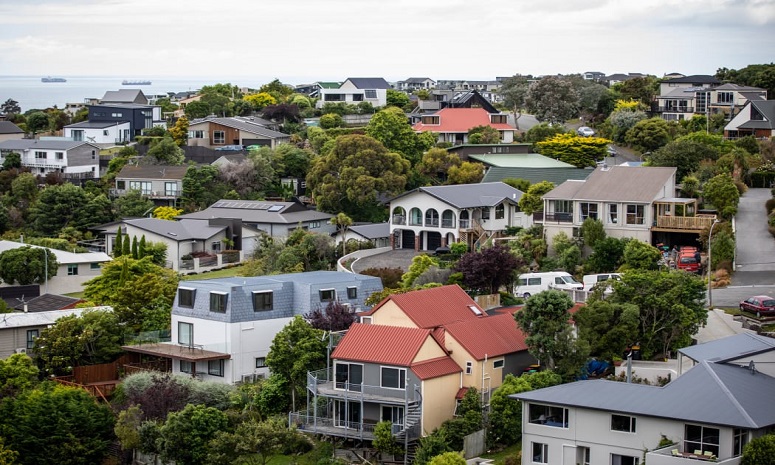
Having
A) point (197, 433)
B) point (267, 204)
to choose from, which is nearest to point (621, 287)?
point (197, 433)

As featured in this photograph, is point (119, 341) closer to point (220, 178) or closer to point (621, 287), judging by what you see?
point (621, 287)

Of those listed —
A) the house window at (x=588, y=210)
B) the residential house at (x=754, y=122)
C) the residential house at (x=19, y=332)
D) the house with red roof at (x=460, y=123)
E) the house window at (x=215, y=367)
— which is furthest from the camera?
the house with red roof at (x=460, y=123)

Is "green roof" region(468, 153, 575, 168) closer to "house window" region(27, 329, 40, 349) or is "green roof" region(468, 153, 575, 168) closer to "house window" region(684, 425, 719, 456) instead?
"house window" region(27, 329, 40, 349)

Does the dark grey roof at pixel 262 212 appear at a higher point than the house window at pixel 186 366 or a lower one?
higher

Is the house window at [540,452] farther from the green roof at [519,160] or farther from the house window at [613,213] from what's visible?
the green roof at [519,160]

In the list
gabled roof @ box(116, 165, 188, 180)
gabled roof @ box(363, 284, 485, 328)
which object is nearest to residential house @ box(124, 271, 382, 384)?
gabled roof @ box(363, 284, 485, 328)

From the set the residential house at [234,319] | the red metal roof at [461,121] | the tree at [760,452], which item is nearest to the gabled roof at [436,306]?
the residential house at [234,319]
